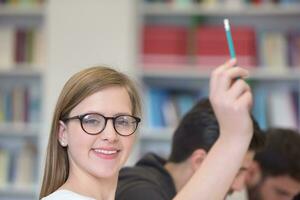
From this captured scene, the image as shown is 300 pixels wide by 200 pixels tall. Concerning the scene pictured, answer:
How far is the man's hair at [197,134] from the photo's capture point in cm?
166

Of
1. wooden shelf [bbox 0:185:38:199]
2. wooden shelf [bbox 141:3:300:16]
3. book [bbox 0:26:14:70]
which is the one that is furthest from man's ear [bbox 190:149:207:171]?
book [bbox 0:26:14:70]

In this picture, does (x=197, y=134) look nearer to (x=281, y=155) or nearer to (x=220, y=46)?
(x=281, y=155)

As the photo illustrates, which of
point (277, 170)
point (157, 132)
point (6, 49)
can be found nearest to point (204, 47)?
point (157, 132)

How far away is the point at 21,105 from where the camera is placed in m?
3.47

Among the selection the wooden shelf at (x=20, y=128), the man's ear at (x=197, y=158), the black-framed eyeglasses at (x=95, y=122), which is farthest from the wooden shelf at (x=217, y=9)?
the black-framed eyeglasses at (x=95, y=122)

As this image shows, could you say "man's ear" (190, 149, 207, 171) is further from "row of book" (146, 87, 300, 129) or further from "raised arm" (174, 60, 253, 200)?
"row of book" (146, 87, 300, 129)

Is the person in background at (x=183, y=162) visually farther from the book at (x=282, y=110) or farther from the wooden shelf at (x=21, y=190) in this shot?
the wooden shelf at (x=21, y=190)

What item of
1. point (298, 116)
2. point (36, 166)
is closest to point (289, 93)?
A: point (298, 116)

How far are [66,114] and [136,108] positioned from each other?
0.48 feet

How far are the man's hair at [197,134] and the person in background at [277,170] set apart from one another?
0.39 m

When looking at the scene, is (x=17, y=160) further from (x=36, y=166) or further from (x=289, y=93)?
(x=289, y=93)

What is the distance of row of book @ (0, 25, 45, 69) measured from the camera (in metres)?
3.47

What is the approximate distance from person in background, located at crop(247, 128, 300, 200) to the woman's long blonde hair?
3.66ft

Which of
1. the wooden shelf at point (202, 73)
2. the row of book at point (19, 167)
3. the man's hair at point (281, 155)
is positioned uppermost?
the wooden shelf at point (202, 73)
